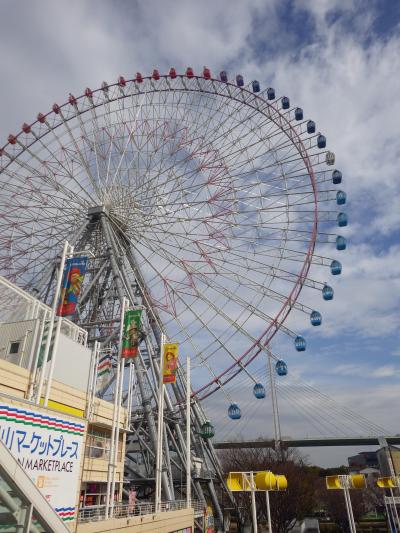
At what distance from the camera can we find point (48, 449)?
901 centimetres

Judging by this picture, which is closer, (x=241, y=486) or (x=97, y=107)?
(x=241, y=486)

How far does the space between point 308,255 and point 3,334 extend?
67.6 feet

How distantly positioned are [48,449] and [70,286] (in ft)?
33.2

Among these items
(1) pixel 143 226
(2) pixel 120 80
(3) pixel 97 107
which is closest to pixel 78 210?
(1) pixel 143 226

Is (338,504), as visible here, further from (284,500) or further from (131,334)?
(131,334)

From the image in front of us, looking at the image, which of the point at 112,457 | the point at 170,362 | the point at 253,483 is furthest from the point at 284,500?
the point at 112,457

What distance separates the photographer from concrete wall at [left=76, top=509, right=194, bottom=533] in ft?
41.5

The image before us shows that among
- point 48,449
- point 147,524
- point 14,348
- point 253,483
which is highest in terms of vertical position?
point 14,348

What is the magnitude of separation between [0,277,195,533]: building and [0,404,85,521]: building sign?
0.02 meters

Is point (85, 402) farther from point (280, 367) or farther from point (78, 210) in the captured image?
point (78, 210)

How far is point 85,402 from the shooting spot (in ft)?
74.9

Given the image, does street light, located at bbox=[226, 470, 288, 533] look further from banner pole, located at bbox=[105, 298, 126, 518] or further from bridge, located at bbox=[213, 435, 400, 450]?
bridge, located at bbox=[213, 435, 400, 450]

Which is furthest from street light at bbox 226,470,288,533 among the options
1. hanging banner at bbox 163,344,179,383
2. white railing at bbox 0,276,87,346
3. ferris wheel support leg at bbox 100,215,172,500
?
white railing at bbox 0,276,87,346

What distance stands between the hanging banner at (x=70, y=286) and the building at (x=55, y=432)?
0.74m
